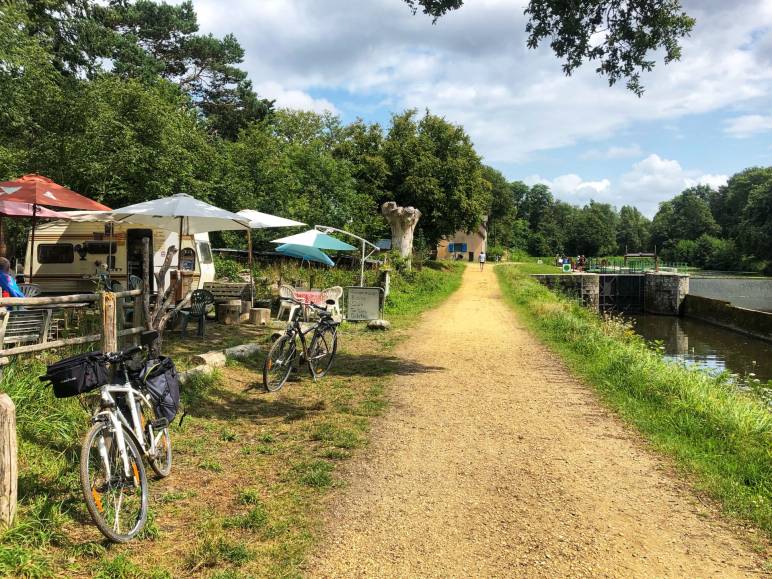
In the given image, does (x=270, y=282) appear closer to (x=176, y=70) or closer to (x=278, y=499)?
(x=278, y=499)

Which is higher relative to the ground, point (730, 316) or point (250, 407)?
point (250, 407)

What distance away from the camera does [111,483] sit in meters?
3.38

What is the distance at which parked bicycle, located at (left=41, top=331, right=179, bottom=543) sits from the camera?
331 centimetres

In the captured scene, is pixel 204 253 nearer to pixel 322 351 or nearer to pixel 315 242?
pixel 315 242

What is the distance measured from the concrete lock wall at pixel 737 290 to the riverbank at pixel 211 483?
4814 centimetres

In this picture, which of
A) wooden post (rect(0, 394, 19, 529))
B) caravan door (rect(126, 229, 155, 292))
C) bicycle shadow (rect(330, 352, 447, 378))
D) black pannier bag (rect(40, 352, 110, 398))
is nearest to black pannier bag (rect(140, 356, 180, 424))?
black pannier bag (rect(40, 352, 110, 398))

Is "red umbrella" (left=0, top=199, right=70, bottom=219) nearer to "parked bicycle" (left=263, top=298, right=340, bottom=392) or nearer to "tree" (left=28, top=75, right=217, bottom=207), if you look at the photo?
"tree" (left=28, top=75, right=217, bottom=207)

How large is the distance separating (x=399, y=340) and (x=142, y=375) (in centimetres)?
815

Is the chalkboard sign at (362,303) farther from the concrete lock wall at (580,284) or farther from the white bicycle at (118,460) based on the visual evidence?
the concrete lock wall at (580,284)

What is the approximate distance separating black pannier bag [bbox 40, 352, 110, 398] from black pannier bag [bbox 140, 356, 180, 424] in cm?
50

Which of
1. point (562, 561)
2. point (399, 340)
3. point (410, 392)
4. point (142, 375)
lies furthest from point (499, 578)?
point (399, 340)

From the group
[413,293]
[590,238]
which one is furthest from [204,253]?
[590,238]

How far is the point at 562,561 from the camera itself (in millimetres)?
3357

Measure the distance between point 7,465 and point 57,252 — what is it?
11134mm
